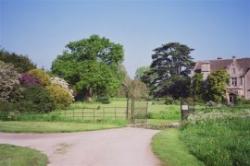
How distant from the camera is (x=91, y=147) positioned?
19312 millimetres

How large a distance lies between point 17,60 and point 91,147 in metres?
35.9

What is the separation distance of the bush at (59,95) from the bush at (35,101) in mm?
2937

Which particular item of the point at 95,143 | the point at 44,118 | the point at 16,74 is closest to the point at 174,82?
the point at 16,74

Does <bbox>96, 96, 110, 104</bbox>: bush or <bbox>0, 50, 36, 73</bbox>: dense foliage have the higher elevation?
<bbox>0, 50, 36, 73</bbox>: dense foliage

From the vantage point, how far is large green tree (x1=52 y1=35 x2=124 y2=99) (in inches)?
2758

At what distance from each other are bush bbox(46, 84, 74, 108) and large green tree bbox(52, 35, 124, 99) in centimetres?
2031

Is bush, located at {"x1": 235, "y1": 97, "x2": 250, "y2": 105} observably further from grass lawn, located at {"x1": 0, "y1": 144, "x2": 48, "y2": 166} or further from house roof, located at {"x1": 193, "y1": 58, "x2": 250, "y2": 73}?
grass lawn, located at {"x1": 0, "y1": 144, "x2": 48, "y2": 166}

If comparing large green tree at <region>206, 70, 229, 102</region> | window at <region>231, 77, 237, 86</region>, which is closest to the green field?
large green tree at <region>206, 70, 229, 102</region>

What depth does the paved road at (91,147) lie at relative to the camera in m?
15.4

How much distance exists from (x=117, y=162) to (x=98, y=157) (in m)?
1.30

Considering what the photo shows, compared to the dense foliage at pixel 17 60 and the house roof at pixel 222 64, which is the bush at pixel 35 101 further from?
the house roof at pixel 222 64

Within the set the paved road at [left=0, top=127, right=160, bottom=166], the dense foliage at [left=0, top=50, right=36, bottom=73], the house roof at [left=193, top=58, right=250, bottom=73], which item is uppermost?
the house roof at [left=193, top=58, right=250, bottom=73]

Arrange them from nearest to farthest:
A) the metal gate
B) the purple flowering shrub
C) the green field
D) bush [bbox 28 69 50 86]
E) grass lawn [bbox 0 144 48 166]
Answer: grass lawn [bbox 0 144 48 166]
the green field
the metal gate
the purple flowering shrub
bush [bbox 28 69 50 86]

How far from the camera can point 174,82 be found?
80750 millimetres
